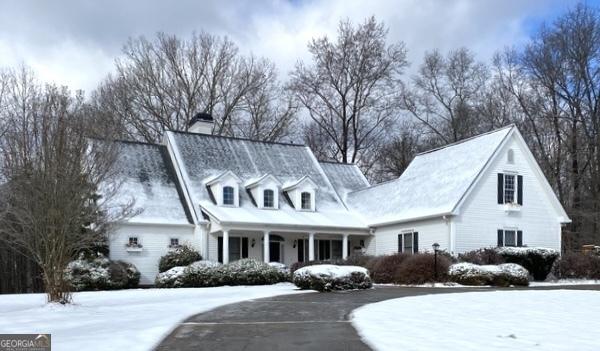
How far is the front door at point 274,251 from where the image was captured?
30.8m

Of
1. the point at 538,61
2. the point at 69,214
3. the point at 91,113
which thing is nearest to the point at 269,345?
the point at 69,214

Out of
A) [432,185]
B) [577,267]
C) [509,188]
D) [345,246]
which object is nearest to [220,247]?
Answer: [345,246]

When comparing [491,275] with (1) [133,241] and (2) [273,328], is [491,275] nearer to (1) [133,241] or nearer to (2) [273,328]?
(2) [273,328]

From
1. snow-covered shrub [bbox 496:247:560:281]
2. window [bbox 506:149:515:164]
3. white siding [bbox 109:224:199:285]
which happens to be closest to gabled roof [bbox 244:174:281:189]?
white siding [bbox 109:224:199:285]

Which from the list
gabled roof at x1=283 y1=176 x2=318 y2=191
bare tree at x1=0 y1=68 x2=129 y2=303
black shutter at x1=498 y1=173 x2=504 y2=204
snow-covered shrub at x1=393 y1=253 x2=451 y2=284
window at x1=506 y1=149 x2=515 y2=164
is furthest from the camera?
gabled roof at x1=283 y1=176 x2=318 y2=191

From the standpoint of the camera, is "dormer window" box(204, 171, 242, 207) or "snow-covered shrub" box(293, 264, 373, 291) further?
"dormer window" box(204, 171, 242, 207)

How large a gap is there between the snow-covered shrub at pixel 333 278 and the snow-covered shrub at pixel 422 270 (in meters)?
3.22

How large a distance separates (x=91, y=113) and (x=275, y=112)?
3078 cm

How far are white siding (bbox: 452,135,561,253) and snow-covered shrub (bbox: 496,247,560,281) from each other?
5.80 feet

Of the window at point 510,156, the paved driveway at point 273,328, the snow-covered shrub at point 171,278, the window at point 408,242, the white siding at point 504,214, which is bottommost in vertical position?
the snow-covered shrub at point 171,278

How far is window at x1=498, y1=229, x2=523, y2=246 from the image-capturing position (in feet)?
90.4

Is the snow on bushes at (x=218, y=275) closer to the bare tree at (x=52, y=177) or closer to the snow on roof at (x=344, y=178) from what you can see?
the bare tree at (x=52, y=177)

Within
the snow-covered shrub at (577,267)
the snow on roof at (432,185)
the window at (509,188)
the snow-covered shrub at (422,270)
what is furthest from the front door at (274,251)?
the snow-covered shrub at (577,267)

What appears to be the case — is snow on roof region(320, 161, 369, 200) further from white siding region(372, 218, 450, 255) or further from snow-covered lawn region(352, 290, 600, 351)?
snow-covered lawn region(352, 290, 600, 351)
